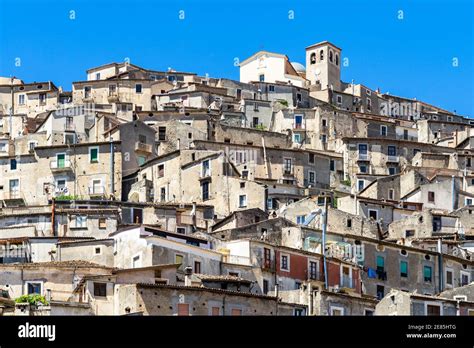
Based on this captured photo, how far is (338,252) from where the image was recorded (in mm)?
44250

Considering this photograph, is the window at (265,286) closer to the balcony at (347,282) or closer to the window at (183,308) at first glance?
the balcony at (347,282)

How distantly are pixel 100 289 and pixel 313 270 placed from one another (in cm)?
1089

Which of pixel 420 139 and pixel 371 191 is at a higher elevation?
pixel 420 139

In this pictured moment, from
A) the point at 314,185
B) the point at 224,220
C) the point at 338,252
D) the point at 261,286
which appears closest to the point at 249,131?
the point at 314,185

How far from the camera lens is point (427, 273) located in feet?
145

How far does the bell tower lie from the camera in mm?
88500

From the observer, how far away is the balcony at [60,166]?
185 ft

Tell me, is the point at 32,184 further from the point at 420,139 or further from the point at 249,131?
the point at 420,139

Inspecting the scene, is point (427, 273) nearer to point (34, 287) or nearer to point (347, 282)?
point (347, 282)

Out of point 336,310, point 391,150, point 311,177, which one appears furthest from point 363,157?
point 336,310

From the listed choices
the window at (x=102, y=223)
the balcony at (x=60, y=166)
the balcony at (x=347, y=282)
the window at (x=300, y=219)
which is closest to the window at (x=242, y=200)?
the window at (x=300, y=219)

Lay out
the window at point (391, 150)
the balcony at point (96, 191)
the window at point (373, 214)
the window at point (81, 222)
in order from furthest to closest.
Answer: the window at point (391, 150), the balcony at point (96, 191), the window at point (373, 214), the window at point (81, 222)

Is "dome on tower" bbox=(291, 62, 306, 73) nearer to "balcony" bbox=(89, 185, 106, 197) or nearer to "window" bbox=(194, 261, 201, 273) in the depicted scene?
"balcony" bbox=(89, 185, 106, 197)

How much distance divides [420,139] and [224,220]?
29083 mm
